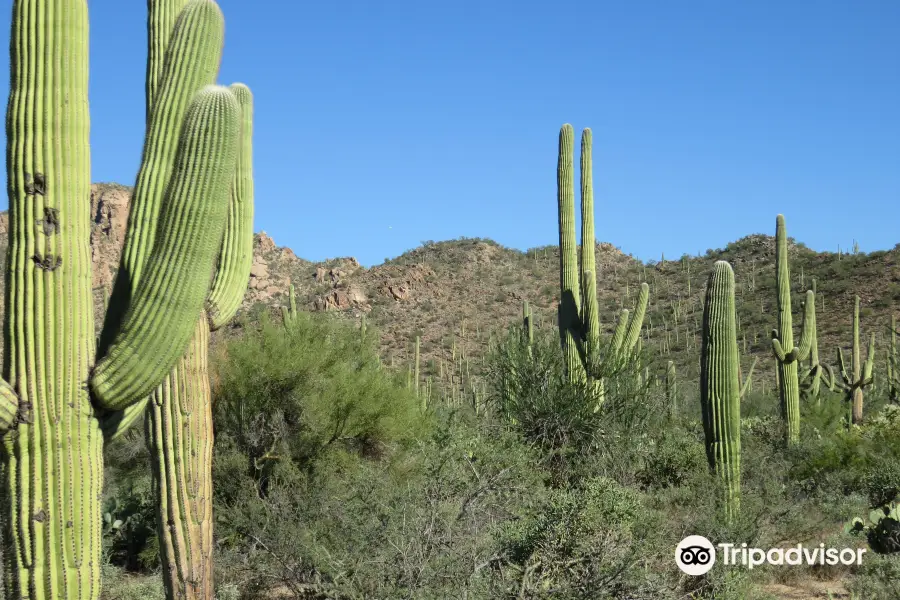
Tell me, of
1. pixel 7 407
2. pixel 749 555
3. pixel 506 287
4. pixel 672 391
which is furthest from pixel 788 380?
pixel 506 287

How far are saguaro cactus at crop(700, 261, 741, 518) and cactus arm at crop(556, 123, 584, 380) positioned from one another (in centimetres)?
341

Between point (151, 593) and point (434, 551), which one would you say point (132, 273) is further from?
point (151, 593)

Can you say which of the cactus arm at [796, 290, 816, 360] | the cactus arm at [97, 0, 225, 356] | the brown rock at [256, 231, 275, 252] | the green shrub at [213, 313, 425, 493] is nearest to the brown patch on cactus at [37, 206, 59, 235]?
the cactus arm at [97, 0, 225, 356]

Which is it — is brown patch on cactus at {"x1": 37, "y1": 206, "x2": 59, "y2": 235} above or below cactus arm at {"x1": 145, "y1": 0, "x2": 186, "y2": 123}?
below

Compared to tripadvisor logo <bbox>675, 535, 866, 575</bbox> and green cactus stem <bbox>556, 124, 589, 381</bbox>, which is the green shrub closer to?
green cactus stem <bbox>556, 124, 589, 381</bbox>

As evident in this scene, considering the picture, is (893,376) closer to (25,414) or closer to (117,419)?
(117,419)

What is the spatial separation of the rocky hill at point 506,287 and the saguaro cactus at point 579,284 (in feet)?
61.7

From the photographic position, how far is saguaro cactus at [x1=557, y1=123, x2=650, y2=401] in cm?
1536

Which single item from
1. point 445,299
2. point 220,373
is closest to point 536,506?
point 220,373

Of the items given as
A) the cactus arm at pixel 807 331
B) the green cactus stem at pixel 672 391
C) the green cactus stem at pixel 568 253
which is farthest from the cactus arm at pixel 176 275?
the cactus arm at pixel 807 331

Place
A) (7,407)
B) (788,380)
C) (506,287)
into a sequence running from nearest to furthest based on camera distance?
(7,407) → (788,380) → (506,287)

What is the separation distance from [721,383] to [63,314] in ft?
29.8

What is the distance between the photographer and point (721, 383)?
12.0m

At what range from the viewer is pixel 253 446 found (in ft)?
43.7
